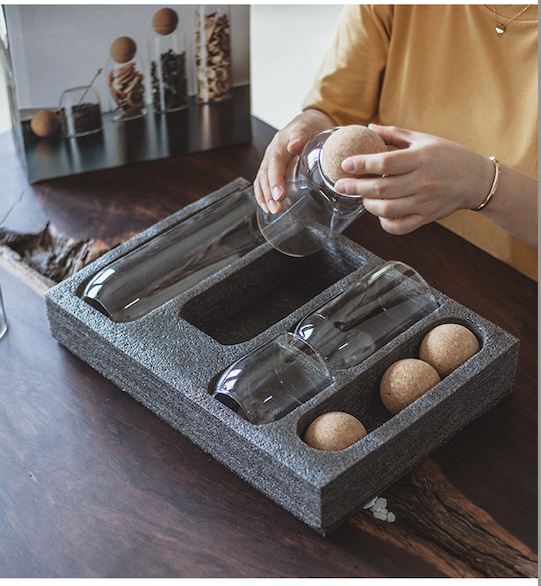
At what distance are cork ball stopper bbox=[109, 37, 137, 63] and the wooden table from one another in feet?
1.44

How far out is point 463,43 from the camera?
3.68 ft

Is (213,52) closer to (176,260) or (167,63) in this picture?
(167,63)

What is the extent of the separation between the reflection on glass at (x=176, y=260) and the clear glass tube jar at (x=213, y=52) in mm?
309

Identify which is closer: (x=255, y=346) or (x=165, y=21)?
(x=255, y=346)

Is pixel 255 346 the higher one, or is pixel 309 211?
pixel 309 211

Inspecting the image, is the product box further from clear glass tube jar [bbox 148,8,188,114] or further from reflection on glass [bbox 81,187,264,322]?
reflection on glass [bbox 81,187,264,322]

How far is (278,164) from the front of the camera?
3.05 feet

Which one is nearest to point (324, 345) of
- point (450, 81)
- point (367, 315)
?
point (367, 315)

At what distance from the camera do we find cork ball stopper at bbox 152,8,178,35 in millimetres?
1162

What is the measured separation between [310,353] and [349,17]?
0.65 meters

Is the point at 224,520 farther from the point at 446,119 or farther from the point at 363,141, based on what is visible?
the point at 446,119

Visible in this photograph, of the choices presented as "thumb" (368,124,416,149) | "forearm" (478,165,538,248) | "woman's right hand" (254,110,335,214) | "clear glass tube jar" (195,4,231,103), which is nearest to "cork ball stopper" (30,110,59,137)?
Answer: "clear glass tube jar" (195,4,231,103)

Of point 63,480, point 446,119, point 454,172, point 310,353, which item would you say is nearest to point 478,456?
point 310,353

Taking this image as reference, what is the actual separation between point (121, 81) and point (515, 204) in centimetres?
65
